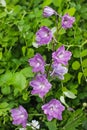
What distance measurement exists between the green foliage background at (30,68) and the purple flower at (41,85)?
44 mm

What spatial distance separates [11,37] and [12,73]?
0.19 meters

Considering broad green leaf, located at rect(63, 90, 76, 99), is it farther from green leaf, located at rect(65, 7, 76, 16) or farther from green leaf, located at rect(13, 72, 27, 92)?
green leaf, located at rect(65, 7, 76, 16)

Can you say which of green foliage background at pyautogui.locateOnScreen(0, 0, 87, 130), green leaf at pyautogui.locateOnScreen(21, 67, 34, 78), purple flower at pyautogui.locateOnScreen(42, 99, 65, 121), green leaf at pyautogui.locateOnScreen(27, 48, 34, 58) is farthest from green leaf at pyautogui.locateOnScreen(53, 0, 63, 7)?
purple flower at pyautogui.locateOnScreen(42, 99, 65, 121)

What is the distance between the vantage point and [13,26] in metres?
1.84

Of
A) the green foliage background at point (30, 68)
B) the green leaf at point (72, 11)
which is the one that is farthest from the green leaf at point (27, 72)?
the green leaf at point (72, 11)

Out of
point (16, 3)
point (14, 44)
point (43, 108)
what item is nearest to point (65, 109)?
point (43, 108)

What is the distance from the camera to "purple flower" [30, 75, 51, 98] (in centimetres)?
153

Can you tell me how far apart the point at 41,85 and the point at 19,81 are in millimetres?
94

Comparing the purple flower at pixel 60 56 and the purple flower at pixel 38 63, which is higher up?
the purple flower at pixel 60 56

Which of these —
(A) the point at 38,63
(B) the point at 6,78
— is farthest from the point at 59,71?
(B) the point at 6,78

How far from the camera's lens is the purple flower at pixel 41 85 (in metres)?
1.53

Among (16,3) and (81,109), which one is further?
(16,3)

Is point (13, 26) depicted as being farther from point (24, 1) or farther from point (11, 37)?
point (24, 1)

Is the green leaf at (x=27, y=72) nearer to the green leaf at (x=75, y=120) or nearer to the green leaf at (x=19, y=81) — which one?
the green leaf at (x=19, y=81)
